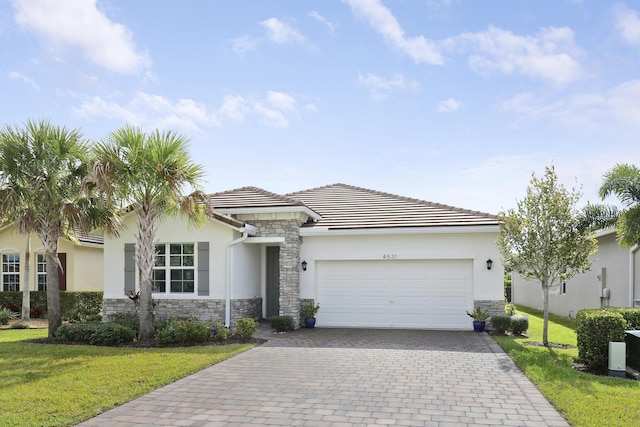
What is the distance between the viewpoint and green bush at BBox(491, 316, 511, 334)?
1482 centimetres

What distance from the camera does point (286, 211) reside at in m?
16.2

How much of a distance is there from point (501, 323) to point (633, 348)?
4942 millimetres

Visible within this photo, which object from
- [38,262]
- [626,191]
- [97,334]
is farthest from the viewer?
[38,262]

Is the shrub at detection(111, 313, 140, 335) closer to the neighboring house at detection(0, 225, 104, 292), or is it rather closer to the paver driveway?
the paver driveway

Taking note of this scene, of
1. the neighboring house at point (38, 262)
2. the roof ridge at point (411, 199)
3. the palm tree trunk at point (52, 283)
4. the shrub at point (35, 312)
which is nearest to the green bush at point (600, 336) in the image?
the roof ridge at point (411, 199)

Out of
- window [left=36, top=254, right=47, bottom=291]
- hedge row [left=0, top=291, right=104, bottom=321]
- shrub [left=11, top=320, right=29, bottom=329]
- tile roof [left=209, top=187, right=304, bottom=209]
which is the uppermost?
tile roof [left=209, top=187, right=304, bottom=209]

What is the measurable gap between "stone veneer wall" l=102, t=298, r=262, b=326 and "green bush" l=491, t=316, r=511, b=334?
7.56 m

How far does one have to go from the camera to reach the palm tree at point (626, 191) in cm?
1361

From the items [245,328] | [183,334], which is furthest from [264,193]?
[183,334]

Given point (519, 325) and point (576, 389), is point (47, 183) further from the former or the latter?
point (519, 325)

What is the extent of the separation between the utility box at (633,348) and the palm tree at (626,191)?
432 centimetres

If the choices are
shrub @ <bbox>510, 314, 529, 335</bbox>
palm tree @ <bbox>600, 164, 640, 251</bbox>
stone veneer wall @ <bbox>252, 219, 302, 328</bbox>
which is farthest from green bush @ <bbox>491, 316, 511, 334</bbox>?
stone veneer wall @ <bbox>252, 219, 302, 328</bbox>

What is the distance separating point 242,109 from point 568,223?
887 centimetres

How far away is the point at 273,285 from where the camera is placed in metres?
18.2
